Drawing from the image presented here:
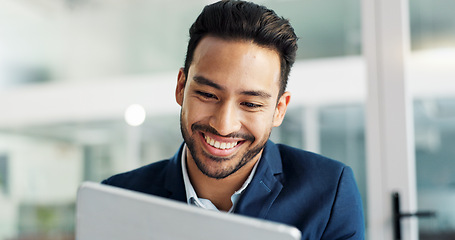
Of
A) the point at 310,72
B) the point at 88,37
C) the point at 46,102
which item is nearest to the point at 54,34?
the point at 88,37

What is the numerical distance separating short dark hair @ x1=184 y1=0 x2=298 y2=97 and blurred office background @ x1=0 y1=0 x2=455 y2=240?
139 cm

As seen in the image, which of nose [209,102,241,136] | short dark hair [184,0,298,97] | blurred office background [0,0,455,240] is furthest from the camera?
blurred office background [0,0,455,240]

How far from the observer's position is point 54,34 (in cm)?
347

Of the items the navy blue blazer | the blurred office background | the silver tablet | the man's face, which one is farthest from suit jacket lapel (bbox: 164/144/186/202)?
the blurred office background

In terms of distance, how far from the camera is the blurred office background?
2.65 meters

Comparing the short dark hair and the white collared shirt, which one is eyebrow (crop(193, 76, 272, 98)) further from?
the white collared shirt

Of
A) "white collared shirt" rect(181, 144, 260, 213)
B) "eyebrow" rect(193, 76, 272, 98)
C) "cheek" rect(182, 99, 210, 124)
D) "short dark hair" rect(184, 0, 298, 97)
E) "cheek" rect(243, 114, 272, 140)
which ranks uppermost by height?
"short dark hair" rect(184, 0, 298, 97)

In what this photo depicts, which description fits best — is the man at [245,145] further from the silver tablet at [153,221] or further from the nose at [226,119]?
the silver tablet at [153,221]

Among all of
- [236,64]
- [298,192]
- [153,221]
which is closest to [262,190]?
[298,192]

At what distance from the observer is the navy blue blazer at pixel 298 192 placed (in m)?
1.19

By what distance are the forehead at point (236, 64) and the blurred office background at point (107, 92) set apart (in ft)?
4.86

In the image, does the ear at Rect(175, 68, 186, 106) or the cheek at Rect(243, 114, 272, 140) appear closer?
the cheek at Rect(243, 114, 272, 140)

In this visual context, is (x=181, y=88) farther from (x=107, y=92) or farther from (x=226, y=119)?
(x=107, y=92)

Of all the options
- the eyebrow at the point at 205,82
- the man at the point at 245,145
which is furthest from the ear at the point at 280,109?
the eyebrow at the point at 205,82
